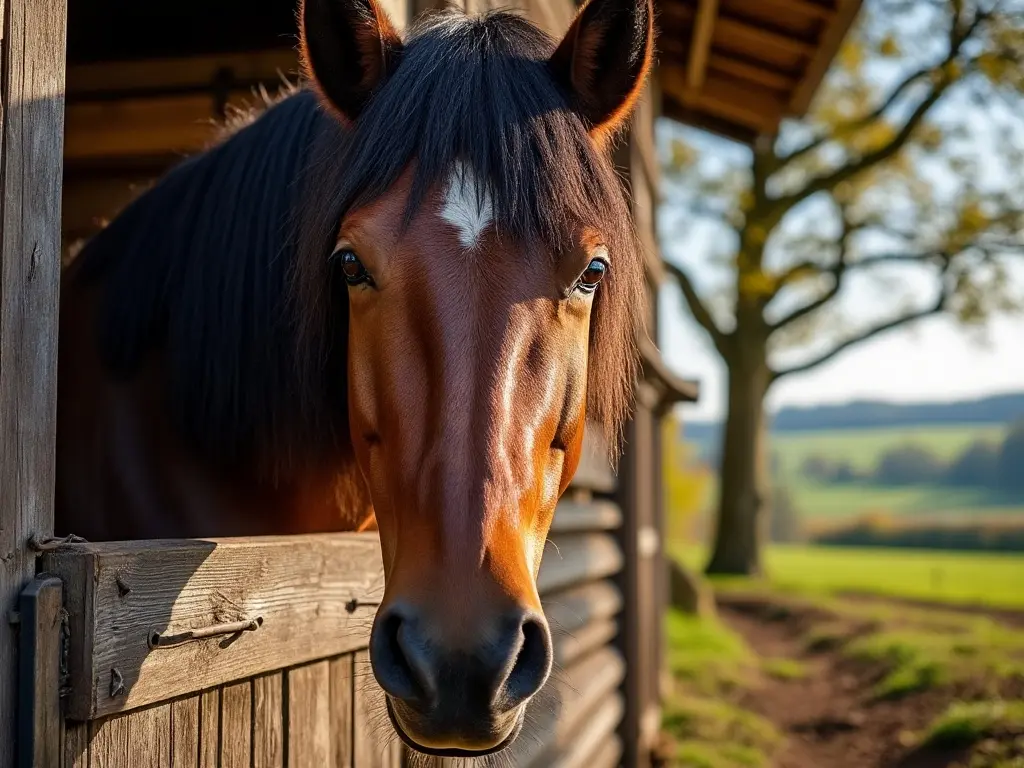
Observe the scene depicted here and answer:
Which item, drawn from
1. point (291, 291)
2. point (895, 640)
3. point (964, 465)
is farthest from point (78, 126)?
point (964, 465)

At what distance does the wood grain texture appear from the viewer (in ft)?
4.02

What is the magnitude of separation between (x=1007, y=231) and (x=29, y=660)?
53.4 feet

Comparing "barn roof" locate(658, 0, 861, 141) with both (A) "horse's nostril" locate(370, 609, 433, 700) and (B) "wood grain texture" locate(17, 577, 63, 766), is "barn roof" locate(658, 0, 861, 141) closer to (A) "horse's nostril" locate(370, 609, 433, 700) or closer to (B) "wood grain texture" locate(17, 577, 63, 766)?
(A) "horse's nostril" locate(370, 609, 433, 700)

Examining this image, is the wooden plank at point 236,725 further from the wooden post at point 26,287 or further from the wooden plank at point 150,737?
the wooden post at point 26,287

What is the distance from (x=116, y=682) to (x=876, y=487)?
50.6 meters

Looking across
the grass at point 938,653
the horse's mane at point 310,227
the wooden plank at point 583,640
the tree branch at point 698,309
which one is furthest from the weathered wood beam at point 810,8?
the tree branch at point 698,309

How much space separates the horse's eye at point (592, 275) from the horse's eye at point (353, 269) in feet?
1.29

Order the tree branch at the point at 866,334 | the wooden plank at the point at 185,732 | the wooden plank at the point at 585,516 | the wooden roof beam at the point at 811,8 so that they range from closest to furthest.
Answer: the wooden plank at the point at 185,732, the wooden plank at the point at 585,516, the wooden roof beam at the point at 811,8, the tree branch at the point at 866,334

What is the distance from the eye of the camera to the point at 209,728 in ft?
5.40

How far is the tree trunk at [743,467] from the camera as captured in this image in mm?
17422

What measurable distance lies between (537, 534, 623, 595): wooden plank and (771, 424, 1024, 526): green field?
27.0m

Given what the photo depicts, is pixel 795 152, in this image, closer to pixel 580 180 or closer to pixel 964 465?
pixel 580 180

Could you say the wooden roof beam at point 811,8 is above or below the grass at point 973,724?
above

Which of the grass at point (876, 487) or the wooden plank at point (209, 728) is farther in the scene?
the grass at point (876, 487)
